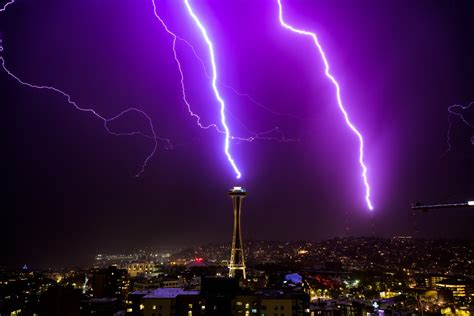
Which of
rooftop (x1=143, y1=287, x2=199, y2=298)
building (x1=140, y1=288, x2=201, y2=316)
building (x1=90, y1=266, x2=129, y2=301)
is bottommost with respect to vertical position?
building (x1=90, y1=266, x2=129, y2=301)

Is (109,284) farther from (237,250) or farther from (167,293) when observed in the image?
(167,293)

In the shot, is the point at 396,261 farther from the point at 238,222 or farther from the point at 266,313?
the point at 266,313

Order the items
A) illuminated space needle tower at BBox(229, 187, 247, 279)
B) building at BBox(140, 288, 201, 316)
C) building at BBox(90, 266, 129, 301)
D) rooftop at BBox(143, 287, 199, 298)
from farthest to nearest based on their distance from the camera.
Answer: illuminated space needle tower at BBox(229, 187, 247, 279)
building at BBox(90, 266, 129, 301)
rooftop at BBox(143, 287, 199, 298)
building at BBox(140, 288, 201, 316)

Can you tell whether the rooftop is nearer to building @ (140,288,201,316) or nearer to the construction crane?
building @ (140,288,201,316)

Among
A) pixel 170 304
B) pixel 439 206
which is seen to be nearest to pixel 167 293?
pixel 170 304

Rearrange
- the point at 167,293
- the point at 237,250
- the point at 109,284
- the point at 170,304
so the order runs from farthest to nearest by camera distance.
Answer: the point at 237,250
the point at 109,284
the point at 167,293
the point at 170,304

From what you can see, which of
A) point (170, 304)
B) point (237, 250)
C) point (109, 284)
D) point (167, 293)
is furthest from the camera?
point (237, 250)

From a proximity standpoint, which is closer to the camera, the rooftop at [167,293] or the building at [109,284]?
the rooftop at [167,293]

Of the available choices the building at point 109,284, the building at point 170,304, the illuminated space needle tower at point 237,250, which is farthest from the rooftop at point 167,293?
the illuminated space needle tower at point 237,250

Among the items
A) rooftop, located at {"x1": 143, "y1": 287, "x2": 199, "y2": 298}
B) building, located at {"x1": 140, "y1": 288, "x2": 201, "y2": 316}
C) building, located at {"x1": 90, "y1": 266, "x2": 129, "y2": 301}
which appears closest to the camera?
building, located at {"x1": 140, "y1": 288, "x2": 201, "y2": 316}

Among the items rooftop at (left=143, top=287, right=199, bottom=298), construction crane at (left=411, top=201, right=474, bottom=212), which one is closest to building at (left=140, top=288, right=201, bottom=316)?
rooftop at (left=143, top=287, right=199, bottom=298)

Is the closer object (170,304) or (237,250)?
(170,304)

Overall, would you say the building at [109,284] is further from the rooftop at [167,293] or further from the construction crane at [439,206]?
the construction crane at [439,206]
